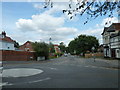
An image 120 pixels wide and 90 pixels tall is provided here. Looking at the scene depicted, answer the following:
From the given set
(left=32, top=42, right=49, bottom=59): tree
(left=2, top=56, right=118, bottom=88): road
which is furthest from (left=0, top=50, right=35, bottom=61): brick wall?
(left=2, top=56, right=118, bottom=88): road

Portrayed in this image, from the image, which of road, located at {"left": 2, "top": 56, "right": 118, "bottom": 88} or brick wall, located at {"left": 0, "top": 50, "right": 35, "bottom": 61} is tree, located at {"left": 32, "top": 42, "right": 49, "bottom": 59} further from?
road, located at {"left": 2, "top": 56, "right": 118, "bottom": 88}

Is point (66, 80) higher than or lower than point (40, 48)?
lower

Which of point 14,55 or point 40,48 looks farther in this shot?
point 40,48

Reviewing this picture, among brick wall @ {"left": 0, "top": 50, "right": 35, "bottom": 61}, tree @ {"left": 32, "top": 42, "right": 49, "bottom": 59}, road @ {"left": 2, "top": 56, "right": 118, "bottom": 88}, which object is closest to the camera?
road @ {"left": 2, "top": 56, "right": 118, "bottom": 88}

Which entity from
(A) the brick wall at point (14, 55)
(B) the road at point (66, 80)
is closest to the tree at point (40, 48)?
(A) the brick wall at point (14, 55)

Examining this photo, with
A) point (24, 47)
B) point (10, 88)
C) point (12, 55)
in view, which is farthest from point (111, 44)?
point (24, 47)

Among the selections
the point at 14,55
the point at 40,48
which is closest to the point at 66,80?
the point at 14,55

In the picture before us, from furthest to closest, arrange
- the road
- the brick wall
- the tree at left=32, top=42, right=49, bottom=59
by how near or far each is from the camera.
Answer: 1. the tree at left=32, top=42, right=49, bottom=59
2. the brick wall
3. the road

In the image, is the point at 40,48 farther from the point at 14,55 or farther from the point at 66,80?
the point at 66,80

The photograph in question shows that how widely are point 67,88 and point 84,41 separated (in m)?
48.6

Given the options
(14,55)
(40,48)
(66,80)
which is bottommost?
(66,80)

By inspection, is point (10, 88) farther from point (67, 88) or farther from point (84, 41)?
point (84, 41)

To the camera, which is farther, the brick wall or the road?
the brick wall

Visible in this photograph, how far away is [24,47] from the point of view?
66375mm
